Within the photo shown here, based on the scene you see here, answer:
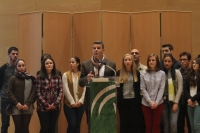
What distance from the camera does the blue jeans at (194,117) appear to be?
4414 mm

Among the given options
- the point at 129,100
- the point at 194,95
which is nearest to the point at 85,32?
the point at 129,100

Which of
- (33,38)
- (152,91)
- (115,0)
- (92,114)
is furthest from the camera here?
(115,0)

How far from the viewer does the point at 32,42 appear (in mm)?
5516

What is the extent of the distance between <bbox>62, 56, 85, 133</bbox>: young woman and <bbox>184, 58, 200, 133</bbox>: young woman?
1551 mm

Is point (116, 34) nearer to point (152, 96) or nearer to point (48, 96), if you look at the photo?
point (152, 96)

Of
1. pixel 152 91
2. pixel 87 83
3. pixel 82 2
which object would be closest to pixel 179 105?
pixel 152 91

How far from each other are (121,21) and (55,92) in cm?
190

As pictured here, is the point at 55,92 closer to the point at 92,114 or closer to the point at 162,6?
the point at 92,114

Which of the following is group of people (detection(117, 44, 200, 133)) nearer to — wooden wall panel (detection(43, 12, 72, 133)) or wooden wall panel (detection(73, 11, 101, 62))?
wooden wall panel (detection(73, 11, 101, 62))

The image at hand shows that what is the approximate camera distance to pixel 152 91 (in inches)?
175

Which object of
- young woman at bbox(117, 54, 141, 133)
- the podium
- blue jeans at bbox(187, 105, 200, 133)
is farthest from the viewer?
young woman at bbox(117, 54, 141, 133)

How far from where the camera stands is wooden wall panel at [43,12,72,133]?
547cm

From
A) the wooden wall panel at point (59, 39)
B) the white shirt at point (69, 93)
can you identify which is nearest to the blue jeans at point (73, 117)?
the white shirt at point (69, 93)

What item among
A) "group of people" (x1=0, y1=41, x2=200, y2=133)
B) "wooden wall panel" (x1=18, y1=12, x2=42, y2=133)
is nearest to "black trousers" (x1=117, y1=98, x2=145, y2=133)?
"group of people" (x1=0, y1=41, x2=200, y2=133)
